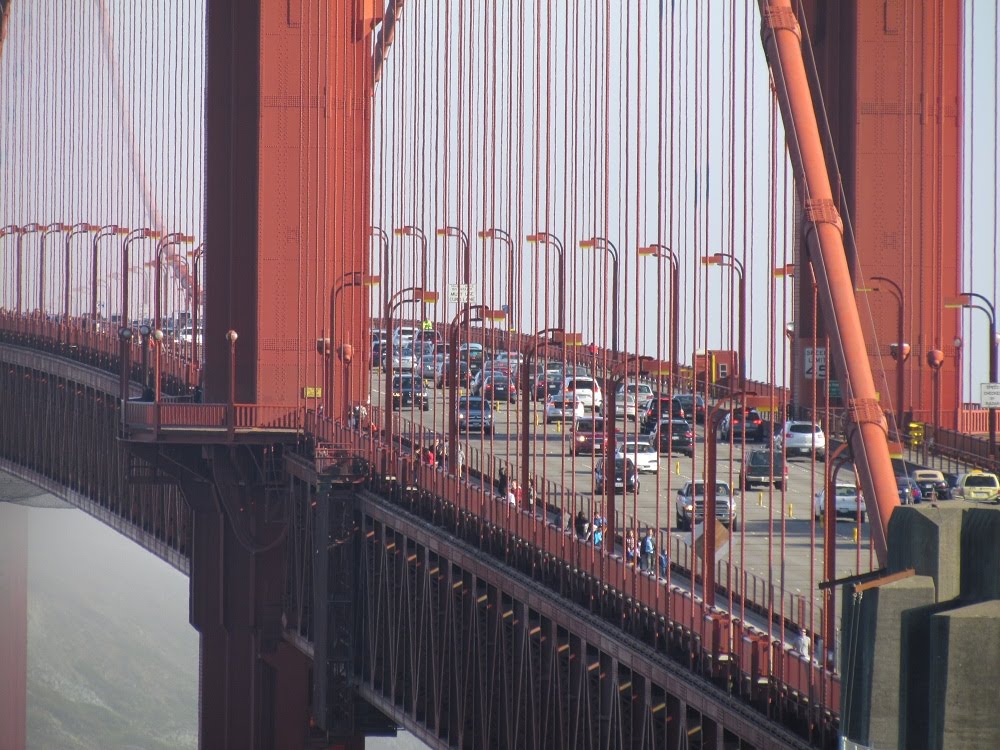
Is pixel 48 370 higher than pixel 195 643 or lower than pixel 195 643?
higher

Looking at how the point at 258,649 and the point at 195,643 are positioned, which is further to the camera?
the point at 195,643

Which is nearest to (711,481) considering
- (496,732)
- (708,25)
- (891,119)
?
(496,732)

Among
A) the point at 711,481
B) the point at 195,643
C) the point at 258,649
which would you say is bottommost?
the point at 195,643

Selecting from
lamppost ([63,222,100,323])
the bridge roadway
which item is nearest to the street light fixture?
the bridge roadway

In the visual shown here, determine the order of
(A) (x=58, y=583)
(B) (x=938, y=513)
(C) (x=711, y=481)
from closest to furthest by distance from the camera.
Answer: (B) (x=938, y=513) < (C) (x=711, y=481) < (A) (x=58, y=583)

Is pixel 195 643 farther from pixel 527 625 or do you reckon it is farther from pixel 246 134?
pixel 527 625

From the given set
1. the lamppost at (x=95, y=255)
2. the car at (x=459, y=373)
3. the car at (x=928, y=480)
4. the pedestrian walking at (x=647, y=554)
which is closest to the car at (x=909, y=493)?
the car at (x=928, y=480)

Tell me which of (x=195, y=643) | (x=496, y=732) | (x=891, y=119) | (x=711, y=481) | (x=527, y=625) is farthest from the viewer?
(x=195, y=643)

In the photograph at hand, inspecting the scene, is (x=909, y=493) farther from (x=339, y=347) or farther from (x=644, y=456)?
(x=644, y=456)
